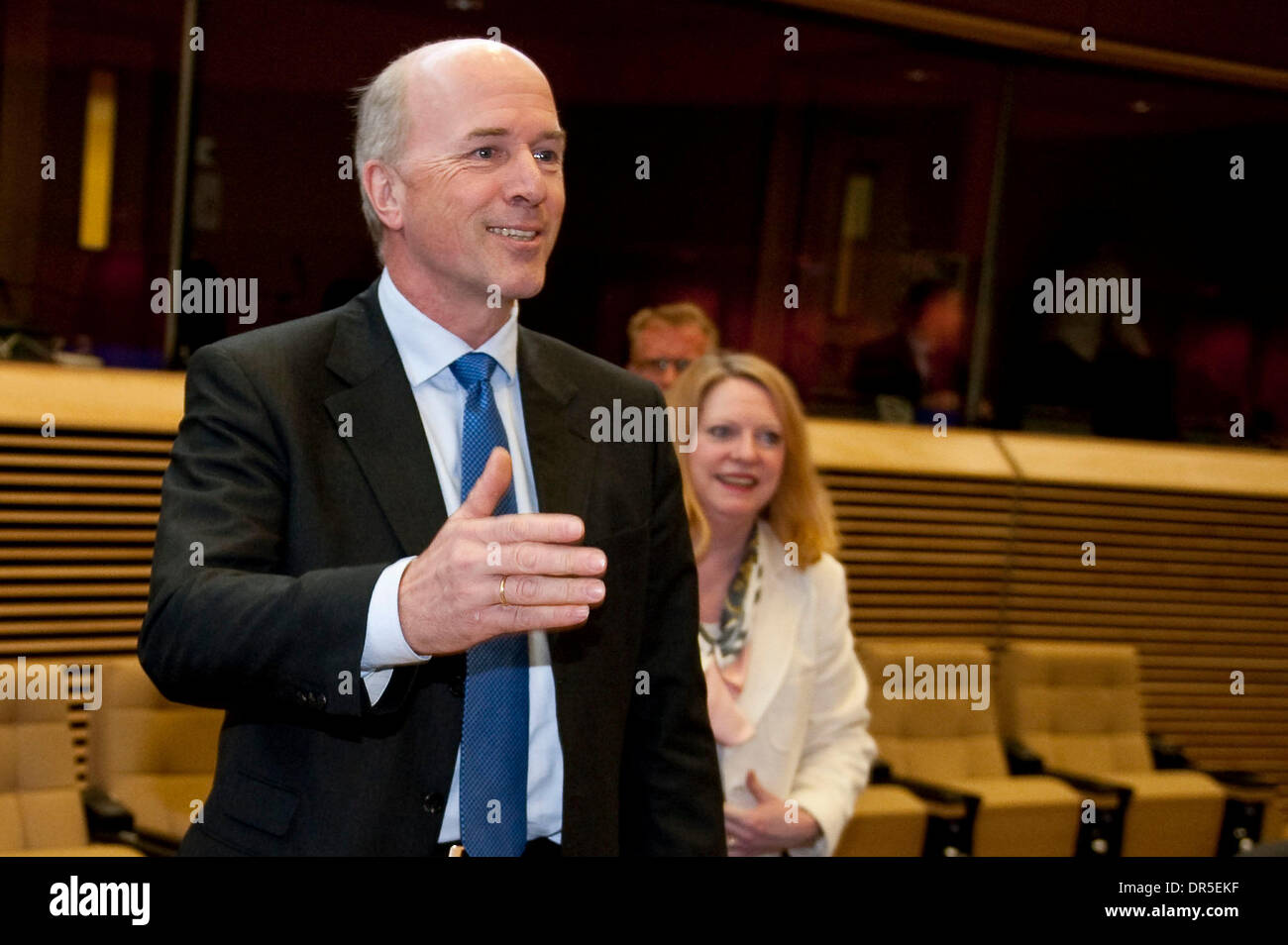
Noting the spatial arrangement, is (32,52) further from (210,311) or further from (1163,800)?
(1163,800)

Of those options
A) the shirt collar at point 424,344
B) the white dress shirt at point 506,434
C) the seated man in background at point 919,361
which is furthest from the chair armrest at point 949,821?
the shirt collar at point 424,344

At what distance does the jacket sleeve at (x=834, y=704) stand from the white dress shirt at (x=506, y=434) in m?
1.58

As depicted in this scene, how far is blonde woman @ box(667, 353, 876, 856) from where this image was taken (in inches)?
131

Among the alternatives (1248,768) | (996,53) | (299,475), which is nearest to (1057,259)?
(996,53)

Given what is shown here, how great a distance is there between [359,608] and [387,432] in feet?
1.18

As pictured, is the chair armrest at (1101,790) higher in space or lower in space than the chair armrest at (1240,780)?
higher

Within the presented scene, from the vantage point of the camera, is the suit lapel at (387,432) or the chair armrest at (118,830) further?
the chair armrest at (118,830)

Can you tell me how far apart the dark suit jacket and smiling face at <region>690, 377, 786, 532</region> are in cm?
134

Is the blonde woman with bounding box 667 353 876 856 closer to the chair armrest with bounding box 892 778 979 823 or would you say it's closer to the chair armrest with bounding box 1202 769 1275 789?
the chair armrest with bounding box 892 778 979 823

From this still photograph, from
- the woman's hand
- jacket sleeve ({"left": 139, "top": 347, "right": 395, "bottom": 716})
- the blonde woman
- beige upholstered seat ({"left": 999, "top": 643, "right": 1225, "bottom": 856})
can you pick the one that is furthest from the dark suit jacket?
beige upholstered seat ({"left": 999, "top": 643, "right": 1225, "bottom": 856})

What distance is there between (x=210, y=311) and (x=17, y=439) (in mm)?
1069

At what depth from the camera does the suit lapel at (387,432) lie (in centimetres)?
182

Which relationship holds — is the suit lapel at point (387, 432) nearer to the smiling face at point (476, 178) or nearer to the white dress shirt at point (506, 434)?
the white dress shirt at point (506, 434)
